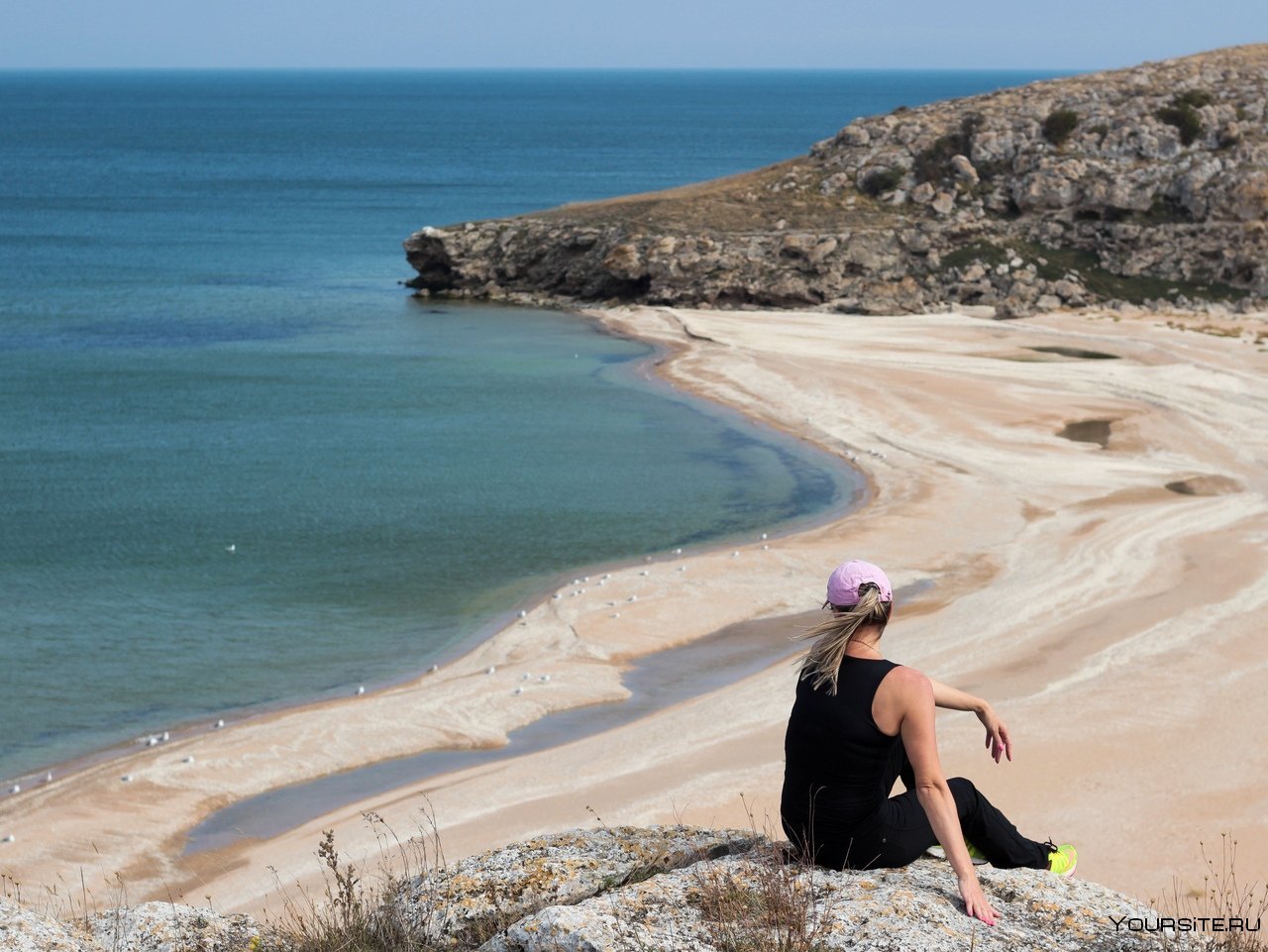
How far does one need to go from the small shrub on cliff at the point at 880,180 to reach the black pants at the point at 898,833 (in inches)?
2133

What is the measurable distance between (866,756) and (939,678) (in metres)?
13.4

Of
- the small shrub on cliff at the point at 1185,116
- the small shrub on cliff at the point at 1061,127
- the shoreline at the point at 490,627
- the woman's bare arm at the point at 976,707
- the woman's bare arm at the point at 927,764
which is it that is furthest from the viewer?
the small shrub on cliff at the point at 1061,127

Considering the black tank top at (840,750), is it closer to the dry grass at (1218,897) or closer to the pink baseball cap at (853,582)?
the pink baseball cap at (853,582)

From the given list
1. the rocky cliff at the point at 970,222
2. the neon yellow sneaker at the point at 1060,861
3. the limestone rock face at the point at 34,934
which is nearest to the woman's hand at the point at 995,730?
the neon yellow sneaker at the point at 1060,861

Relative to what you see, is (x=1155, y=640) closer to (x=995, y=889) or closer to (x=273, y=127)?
(x=995, y=889)

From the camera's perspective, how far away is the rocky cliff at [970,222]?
53.6 meters

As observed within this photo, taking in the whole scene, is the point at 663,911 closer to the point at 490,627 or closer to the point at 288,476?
the point at 490,627

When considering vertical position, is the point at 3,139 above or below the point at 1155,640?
above

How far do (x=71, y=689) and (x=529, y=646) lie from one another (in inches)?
253

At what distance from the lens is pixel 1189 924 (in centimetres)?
712

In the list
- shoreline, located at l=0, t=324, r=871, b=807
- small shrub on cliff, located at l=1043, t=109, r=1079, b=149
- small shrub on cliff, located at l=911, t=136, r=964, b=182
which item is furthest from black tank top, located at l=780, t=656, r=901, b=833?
small shrub on cliff, located at l=1043, t=109, r=1079, b=149

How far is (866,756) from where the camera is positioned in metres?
6.94

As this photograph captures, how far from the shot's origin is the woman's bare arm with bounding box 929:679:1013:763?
7.15m

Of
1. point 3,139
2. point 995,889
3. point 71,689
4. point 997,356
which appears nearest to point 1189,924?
point 995,889
